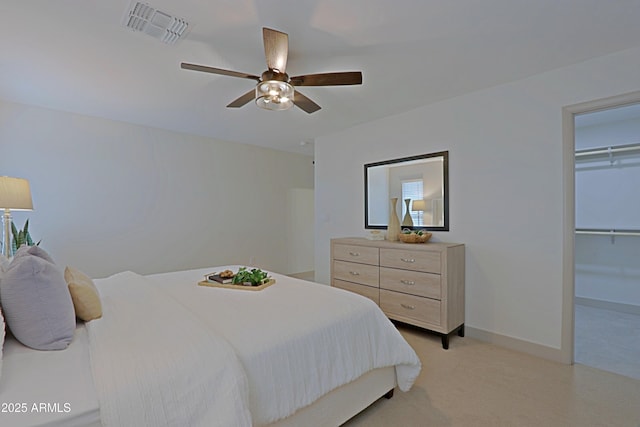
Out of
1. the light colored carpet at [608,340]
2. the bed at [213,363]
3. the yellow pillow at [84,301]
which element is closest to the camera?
the bed at [213,363]

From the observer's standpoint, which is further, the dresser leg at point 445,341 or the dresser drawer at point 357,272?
the dresser drawer at point 357,272

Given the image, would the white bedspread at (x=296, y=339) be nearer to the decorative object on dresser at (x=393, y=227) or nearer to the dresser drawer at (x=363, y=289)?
the dresser drawer at (x=363, y=289)

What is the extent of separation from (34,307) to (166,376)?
647mm

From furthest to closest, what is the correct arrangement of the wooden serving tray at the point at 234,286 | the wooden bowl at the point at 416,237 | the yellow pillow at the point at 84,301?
the wooden bowl at the point at 416,237, the wooden serving tray at the point at 234,286, the yellow pillow at the point at 84,301

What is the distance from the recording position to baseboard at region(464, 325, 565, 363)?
2.47 m

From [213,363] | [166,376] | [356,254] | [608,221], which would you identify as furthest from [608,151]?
[166,376]

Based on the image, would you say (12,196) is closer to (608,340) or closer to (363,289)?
(363,289)

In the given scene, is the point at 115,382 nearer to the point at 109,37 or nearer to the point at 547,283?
the point at 109,37

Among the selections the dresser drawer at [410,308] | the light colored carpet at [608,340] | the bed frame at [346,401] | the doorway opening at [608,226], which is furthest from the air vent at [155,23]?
the light colored carpet at [608,340]

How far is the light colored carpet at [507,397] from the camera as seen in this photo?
174 centimetres

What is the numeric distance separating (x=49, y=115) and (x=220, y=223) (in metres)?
2.38

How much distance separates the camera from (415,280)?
284 centimetres

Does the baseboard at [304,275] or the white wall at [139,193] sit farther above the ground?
the white wall at [139,193]

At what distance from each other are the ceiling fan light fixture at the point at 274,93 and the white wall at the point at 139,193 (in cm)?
270
